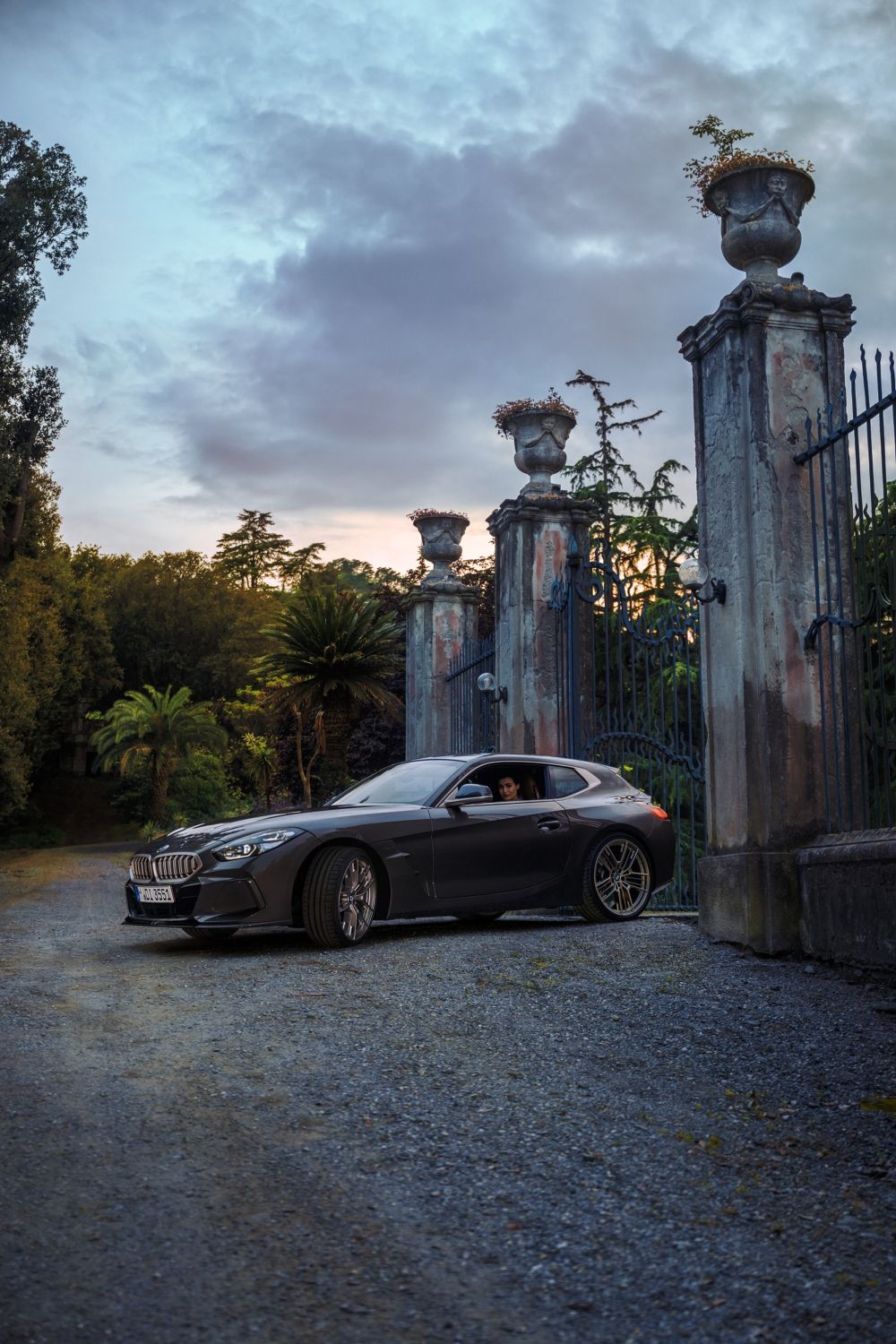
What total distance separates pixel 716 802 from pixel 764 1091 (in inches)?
157

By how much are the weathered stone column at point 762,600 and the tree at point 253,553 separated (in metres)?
63.3

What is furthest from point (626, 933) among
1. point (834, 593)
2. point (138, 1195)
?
point (138, 1195)

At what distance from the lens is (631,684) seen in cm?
1192

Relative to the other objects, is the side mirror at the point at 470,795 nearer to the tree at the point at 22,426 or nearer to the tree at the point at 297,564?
the tree at the point at 22,426

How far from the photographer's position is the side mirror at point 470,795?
9133mm

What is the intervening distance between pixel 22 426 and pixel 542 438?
22125 millimetres

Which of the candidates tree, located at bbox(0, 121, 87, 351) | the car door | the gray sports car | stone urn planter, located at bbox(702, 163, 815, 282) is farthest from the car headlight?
tree, located at bbox(0, 121, 87, 351)

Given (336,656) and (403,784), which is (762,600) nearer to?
(403,784)

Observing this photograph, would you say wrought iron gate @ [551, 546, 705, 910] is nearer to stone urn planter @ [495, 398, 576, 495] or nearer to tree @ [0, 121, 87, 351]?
stone urn planter @ [495, 398, 576, 495]

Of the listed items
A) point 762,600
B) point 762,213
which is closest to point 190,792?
point 762,213

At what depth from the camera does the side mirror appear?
9.13 m

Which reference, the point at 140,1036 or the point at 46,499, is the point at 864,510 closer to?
the point at 140,1036

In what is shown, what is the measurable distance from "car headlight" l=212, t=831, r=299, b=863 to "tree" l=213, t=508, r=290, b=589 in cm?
6335

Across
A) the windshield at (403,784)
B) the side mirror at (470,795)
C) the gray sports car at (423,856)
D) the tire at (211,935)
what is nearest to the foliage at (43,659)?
the windshield at (403,784)
